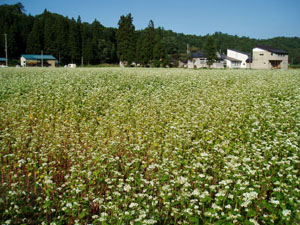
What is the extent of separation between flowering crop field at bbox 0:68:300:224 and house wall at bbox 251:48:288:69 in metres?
75.1

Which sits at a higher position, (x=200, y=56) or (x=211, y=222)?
(x=200, y=56)

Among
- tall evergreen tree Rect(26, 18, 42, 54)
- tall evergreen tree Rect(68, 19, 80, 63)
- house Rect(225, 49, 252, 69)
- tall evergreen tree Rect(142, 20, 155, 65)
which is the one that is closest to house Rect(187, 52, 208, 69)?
house Rect(225, 49, 252, 69)

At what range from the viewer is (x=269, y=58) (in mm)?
78062

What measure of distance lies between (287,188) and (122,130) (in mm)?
4157

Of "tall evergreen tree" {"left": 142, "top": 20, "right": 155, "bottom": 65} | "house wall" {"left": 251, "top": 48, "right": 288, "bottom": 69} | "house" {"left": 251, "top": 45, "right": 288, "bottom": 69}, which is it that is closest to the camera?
"tall evergreen tree" {"left": 142, "top": 20, "right": 155, "bottom": 65}

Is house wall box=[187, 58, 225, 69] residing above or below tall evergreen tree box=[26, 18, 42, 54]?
below

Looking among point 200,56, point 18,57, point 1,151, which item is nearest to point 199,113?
point 1,151

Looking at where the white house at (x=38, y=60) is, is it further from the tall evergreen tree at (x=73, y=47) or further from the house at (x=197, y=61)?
the house at (x=197, y=61)

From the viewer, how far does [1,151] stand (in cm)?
550

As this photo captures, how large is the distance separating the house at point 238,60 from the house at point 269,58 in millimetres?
5326

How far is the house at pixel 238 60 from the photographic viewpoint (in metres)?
87.2

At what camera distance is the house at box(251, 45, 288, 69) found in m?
77.6

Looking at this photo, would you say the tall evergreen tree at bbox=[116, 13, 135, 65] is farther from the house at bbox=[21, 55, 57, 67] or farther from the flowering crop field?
the flowering crop field

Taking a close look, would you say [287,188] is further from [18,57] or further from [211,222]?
[18,57]
